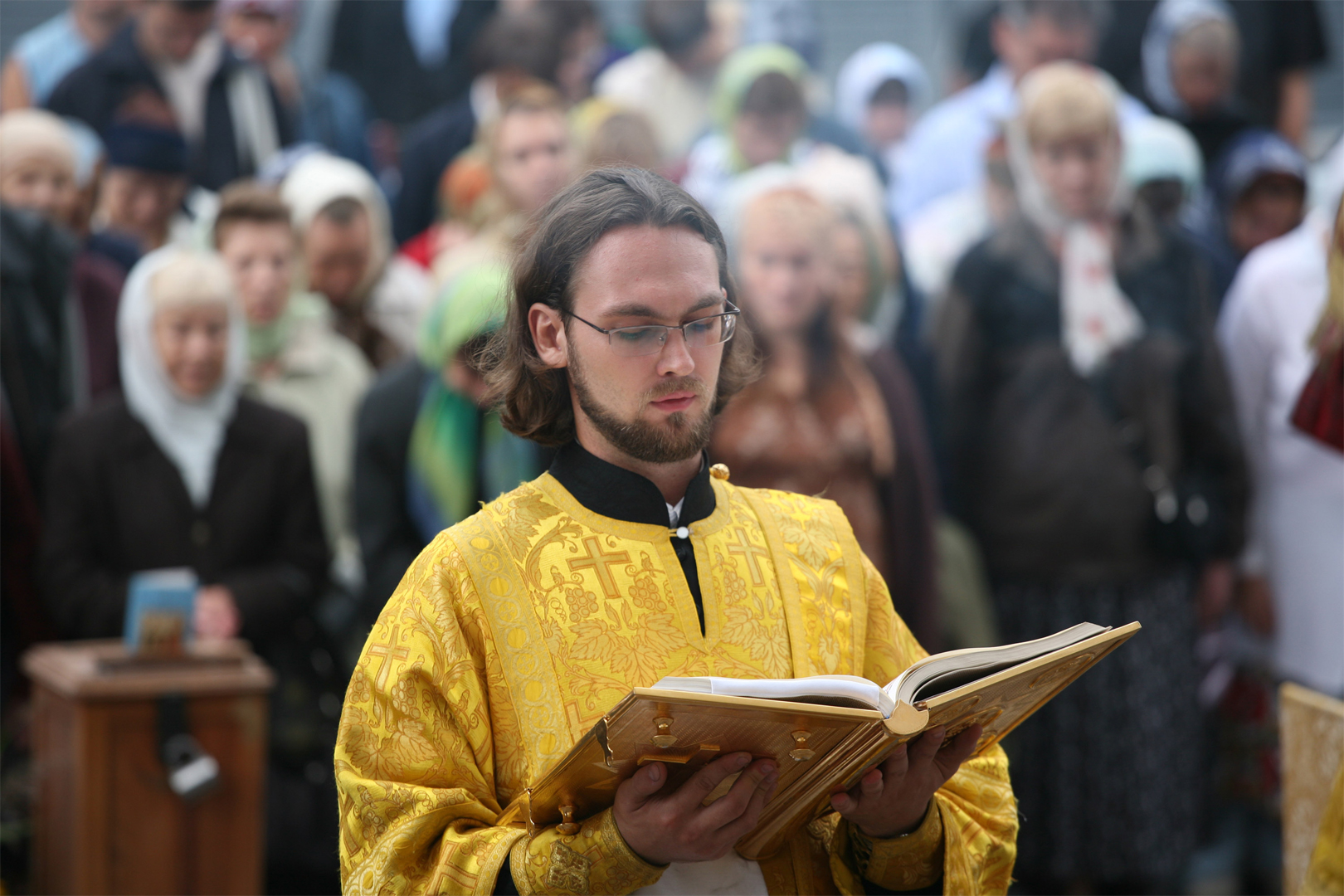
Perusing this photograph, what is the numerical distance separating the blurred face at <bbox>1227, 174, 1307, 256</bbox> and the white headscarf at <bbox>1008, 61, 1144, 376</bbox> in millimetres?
1453

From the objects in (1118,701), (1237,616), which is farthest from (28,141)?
(1237,616)

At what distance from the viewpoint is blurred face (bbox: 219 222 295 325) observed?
5.18 meters

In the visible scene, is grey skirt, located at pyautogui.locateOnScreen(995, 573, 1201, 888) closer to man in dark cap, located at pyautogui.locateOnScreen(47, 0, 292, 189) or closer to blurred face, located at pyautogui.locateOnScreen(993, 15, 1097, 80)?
blurred face, located at pyautogui.locateOnScreen(993, 15, 1097, 80)

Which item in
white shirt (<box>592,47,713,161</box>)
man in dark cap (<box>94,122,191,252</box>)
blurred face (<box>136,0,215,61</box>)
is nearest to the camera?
man in dark cap (<box>94,122,191,252</box>)

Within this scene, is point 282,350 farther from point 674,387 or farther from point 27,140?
point 674,387

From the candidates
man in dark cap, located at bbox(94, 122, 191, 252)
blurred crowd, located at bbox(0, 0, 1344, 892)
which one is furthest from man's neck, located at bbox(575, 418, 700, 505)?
man in dark cap, located at bbox(94, 122, 191, 252)

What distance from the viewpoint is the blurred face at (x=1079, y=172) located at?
503 cm

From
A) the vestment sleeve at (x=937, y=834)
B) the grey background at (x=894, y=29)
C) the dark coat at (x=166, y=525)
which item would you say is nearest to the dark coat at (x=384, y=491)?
the dark coat at (x=166, y=525)

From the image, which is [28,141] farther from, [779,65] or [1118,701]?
[1118,701]

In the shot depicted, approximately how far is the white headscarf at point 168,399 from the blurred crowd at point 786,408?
0.01 m

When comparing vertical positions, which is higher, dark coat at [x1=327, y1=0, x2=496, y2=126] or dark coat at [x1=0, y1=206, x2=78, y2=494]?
dark coat at [x1=327, y1=0, x2=496, y2=126]

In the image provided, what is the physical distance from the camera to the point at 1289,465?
5012 millimetres

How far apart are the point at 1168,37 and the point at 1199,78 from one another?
24 cm

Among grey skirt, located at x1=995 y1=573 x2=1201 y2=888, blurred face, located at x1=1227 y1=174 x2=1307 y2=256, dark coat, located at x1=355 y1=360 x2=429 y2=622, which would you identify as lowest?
grey skirt, located at x1=995 y1=573 x2=1201 y2=888
